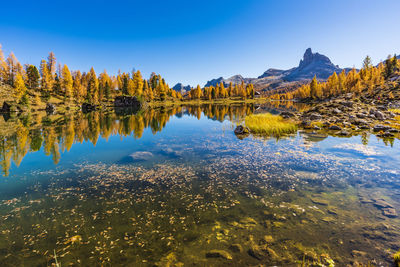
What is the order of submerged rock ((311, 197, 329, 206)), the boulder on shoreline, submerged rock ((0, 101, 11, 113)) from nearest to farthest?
submerged rock ((311, 197, 329, 206)), submerged rock ((0, 101, 11, 113)), the boulder on shoreline

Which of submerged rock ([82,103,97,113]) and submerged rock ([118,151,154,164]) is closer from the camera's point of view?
submerged rock ([118,151,154,164])

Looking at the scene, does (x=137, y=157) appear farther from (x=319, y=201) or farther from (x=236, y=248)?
(x=319, y=201)

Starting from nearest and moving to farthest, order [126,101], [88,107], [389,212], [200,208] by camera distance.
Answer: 1. [389,212]
2. [200,208]
3. [88,107]
4. [126,101]

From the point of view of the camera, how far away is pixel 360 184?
521 inches

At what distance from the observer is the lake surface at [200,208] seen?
738 centimetres

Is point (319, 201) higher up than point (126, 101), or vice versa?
point (126, 101)

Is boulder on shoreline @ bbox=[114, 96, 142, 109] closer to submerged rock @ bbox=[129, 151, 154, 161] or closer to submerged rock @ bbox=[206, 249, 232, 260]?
Result: submerged rock @ bbox=[129, 151, 154, 161]

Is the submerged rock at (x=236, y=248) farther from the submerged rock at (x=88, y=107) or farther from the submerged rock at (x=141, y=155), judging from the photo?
the submerged rock at (x=88, y=107)

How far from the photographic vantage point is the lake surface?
291 inches

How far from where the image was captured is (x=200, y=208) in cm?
1055

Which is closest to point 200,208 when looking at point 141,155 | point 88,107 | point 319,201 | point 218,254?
point 218,254

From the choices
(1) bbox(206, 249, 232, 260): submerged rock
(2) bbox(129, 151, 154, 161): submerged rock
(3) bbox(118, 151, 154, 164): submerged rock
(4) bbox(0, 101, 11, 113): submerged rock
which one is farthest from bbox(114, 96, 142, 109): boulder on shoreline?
(1) bbox(206, 249, 232, 260): submerged rock

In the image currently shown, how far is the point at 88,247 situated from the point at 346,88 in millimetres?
157739

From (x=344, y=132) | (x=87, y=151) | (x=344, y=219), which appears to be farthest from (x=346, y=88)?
(x=87, y=151)
